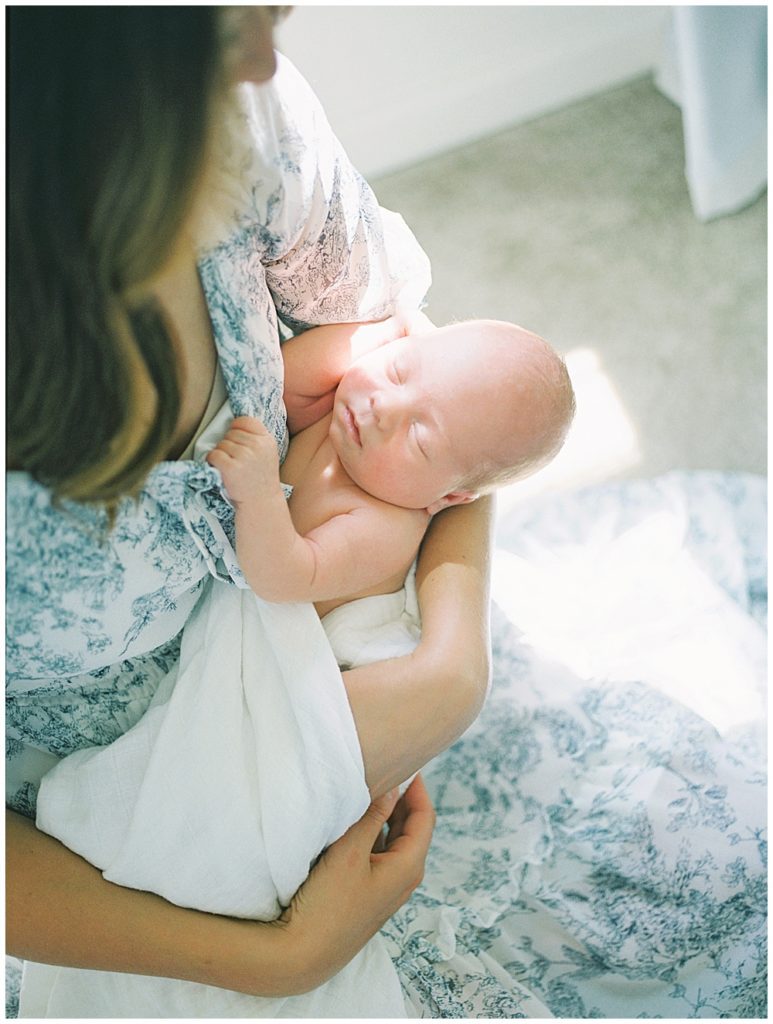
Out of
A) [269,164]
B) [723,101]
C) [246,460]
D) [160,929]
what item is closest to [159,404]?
[246,460]

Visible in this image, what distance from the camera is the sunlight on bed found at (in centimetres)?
175

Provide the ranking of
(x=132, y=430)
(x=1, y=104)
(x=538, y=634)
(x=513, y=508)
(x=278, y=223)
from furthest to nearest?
(x=513, y=508), (x=538, y=634), (x=278, y=223), (x=132, y=430), (x=1, y=104)

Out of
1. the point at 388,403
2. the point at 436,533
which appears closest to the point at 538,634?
the point at 436,533

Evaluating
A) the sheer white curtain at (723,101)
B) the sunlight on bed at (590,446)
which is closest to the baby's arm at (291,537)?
the sunlight on bed at (590,446)

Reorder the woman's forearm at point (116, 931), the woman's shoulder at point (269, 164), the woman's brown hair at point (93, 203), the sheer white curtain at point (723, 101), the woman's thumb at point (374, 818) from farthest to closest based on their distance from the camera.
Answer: the sheer white curtain at point (723, 101)
the woman's thumb at point (374, 818)
the woman's forearm at point (116, 931)
the woman's shoulder at point (269, 164)
the woman's brown hair at point (93, 203)

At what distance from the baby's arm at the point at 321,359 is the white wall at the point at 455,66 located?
101cm

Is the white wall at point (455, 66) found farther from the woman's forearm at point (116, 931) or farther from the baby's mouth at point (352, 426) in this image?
the woman's forearm at point (116, 931)

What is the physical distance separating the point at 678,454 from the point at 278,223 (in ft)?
3.87

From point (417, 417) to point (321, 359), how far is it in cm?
11

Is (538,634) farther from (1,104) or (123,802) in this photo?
(1,104)

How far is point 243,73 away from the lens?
1.95 ft

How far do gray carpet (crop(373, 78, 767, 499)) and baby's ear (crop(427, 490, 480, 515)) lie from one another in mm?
785

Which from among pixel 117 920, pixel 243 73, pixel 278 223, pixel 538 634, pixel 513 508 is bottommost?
pixel 513 508

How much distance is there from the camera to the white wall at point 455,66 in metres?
1.80
